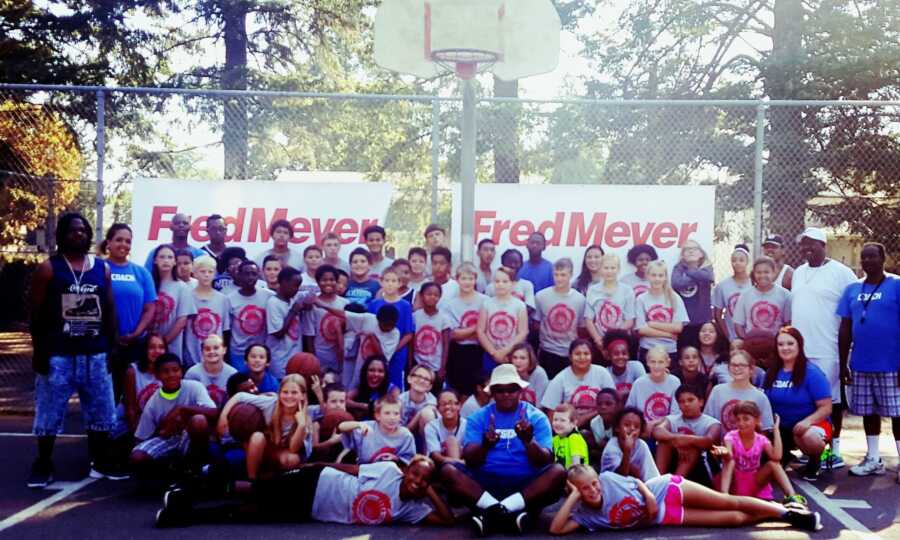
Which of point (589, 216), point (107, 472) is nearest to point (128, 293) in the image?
point (107, 472)

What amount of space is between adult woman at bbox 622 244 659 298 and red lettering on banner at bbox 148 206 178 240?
4.51 m

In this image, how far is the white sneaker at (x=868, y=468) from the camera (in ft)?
24.1

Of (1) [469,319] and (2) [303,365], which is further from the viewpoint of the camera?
(1) [469,319]

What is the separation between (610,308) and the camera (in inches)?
312

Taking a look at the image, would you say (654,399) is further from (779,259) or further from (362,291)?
(362,291)

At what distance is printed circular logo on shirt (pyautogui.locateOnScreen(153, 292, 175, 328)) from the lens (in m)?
7.58

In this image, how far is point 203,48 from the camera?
59.9 feet

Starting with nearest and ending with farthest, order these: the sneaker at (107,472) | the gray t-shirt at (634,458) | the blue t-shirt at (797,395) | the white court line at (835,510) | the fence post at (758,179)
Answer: the white court line at (835,510) < the gray t-shirt at (634,458) < the sneaker at (107,472) < the blue t-shirt at (797,395) < the fence post at (758,179)

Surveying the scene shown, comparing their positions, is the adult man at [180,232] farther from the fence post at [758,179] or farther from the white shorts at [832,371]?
the white shorts at [832,371]

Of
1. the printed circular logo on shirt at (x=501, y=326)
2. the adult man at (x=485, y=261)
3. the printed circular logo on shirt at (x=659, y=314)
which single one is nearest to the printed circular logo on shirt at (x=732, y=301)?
the printed circular logo on shirt at (x=659, y=314)

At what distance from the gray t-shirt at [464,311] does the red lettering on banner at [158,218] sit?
323 cm

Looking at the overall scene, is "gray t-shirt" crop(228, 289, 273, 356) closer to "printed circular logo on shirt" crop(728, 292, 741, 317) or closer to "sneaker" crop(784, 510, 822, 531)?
"printed circular logo on shirt" crop(728, 292, 741, 317)

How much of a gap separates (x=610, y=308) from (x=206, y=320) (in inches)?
133

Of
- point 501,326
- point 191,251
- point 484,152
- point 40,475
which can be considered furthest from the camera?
point 484,152
